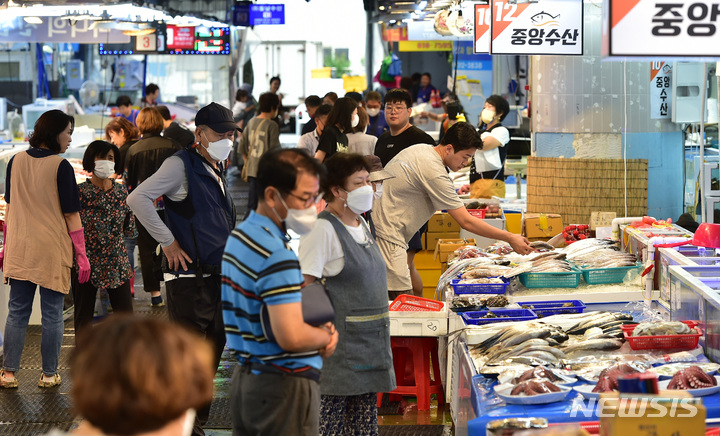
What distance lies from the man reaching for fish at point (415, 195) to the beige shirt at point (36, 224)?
2139mm

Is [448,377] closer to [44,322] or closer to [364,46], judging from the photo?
[44,322]

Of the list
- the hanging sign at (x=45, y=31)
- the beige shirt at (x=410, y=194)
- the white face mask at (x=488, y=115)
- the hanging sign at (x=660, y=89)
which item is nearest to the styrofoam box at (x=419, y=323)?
the beige shirt at (x=410, y=194)

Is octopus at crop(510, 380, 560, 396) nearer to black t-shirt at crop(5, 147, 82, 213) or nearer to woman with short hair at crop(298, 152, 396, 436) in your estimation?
woman with short hair at crop(298, 152, 396, 436)

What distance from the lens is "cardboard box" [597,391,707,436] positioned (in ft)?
9.45

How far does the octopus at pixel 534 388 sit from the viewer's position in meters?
3.73

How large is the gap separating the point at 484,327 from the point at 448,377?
0.89m

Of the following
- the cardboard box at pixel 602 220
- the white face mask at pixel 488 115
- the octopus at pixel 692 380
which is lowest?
the octopus at pixel 692 380

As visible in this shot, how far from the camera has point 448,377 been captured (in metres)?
5.66

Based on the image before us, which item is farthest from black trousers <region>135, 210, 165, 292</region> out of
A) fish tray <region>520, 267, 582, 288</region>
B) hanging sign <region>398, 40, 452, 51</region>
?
hanging sign <region>398, 40, 452, 51</region>

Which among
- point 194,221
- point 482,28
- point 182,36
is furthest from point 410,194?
point 182,36

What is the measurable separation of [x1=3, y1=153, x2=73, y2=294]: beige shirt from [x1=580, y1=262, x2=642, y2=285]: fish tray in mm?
3508

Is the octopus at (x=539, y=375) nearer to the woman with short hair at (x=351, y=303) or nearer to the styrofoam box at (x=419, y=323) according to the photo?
the woman with short hair at (x=351, y=303)

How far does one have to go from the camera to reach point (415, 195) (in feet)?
19.1

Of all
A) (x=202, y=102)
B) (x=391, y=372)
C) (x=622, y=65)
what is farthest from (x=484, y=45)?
(x=202, y=102)
